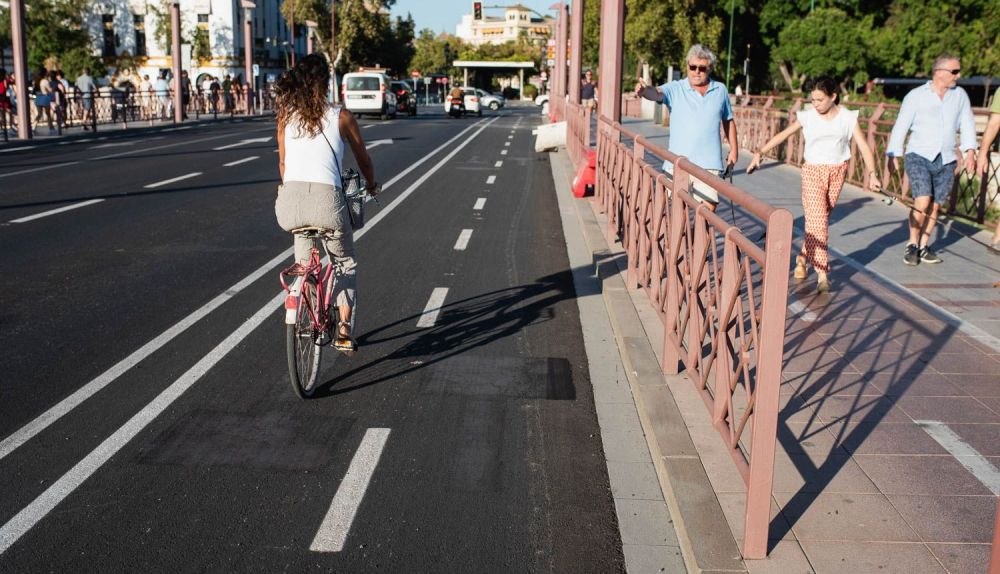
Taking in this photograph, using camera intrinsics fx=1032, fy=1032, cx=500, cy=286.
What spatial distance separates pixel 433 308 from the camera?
830 centimetres

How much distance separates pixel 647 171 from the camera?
7879 millimetres

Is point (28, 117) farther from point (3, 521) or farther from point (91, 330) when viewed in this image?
point (3, 521)

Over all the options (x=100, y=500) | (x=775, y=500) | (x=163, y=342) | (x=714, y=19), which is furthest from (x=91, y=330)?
(x=714, y=19)

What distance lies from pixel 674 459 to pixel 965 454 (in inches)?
56.6

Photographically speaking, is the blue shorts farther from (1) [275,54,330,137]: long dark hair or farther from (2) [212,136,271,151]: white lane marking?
(2) [212,136,271,151]: white lane marking

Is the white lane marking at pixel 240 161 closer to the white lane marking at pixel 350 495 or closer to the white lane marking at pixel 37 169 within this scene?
the white lane marking at pixel 37 169

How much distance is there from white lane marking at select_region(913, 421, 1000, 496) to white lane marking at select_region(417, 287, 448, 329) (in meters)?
3.70

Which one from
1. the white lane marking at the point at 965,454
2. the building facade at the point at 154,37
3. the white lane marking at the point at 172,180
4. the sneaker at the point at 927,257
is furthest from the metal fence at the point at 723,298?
the building facade at the point at 154,37

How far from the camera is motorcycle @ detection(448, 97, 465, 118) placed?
52.5 metres

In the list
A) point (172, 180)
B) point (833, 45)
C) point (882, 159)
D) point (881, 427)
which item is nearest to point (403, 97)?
point (833, 45)

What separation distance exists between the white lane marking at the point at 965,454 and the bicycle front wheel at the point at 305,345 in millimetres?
3327

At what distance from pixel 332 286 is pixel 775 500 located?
309 cm

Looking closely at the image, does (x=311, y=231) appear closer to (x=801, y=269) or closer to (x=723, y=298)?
(x=723, y=298)

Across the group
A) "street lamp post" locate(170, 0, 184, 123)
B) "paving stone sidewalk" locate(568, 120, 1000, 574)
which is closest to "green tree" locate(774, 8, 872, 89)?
"street lamp post" locate(170, 0, 184, 123)
